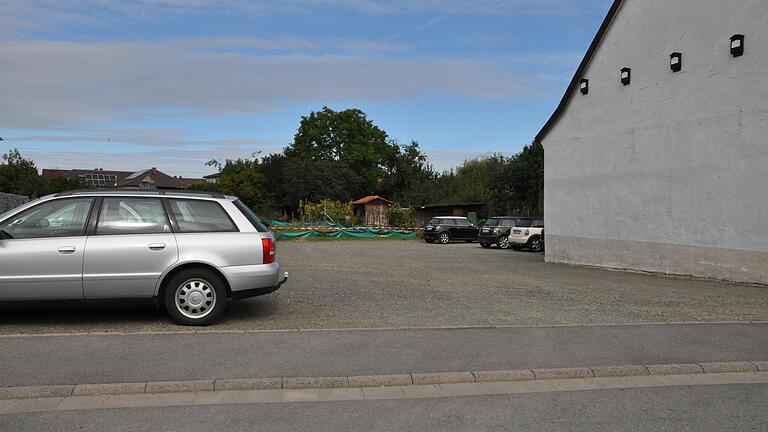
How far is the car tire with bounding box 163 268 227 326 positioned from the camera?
7.66 meters

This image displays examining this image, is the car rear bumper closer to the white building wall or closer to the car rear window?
the car rear window

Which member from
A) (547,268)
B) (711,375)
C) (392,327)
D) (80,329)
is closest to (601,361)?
(711,375)

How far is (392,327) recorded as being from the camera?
306 inches

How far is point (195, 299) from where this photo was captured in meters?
7.71

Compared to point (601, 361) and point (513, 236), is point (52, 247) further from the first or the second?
point (513, 236)

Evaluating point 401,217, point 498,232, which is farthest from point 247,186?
point 498,232

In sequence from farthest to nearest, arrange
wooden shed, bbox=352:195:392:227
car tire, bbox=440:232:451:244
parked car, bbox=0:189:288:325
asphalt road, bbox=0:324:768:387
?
wooden shed, bbox=352:195:392:227 < car tire, bbox=440:232:451:244 < parked car, bbox=0:189:288:325 < asphalt road, bbox=0:324:768:387

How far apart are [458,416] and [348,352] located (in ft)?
6.18

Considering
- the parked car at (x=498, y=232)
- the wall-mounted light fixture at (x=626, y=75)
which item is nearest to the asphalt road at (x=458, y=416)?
the wall-mounted light fixture at (x=626, y=75)

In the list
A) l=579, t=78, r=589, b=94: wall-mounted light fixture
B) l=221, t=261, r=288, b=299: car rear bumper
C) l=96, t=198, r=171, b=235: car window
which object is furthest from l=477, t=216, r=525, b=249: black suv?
l=96, t=198, r=171, b=235: car window

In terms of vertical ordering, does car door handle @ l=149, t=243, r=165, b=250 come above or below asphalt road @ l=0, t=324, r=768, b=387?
above

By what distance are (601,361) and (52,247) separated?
6211 mm

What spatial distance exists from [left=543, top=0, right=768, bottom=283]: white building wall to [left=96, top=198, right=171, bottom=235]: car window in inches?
450

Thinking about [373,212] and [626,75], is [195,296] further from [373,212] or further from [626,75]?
[373,212]
